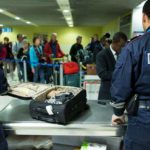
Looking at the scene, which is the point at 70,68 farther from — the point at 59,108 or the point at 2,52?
the point at 59,108

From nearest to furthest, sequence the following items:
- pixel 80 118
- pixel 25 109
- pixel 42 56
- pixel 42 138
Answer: pixel 80 118, pixel 25 109, pixel 42 138, pixel 42 56

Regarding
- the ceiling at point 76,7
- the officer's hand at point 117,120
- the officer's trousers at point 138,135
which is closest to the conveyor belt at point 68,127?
the officer's hand at point 117,120

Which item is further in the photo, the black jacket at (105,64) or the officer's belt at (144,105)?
the black jacket at (105,64)

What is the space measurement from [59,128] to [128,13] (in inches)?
324

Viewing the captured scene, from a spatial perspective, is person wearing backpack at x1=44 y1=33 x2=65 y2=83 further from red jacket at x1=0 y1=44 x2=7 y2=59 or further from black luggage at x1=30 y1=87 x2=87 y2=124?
black luggage at x1=30 y1=87 x2=87 y2=124

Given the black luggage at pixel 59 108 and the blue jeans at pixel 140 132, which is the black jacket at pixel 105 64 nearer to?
the black luggage at pixel 59 108

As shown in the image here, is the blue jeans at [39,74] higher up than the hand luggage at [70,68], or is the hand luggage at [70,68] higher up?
the hand luggage at [70,68]

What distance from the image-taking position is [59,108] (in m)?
1.56

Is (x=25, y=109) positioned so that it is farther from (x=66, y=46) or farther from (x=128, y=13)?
(x=66, y=46)

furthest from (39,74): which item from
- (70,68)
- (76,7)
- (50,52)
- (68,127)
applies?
(68,127)

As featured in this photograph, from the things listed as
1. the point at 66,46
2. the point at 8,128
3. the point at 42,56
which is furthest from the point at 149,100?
the point at 66,46

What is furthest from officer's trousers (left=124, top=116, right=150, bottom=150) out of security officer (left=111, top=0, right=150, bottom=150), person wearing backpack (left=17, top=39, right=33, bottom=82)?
person wearing backpack (left=17, top=39, right=33, bottom=82)

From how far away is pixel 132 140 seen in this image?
1.47m

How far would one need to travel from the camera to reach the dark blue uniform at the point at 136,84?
1.42 meters
